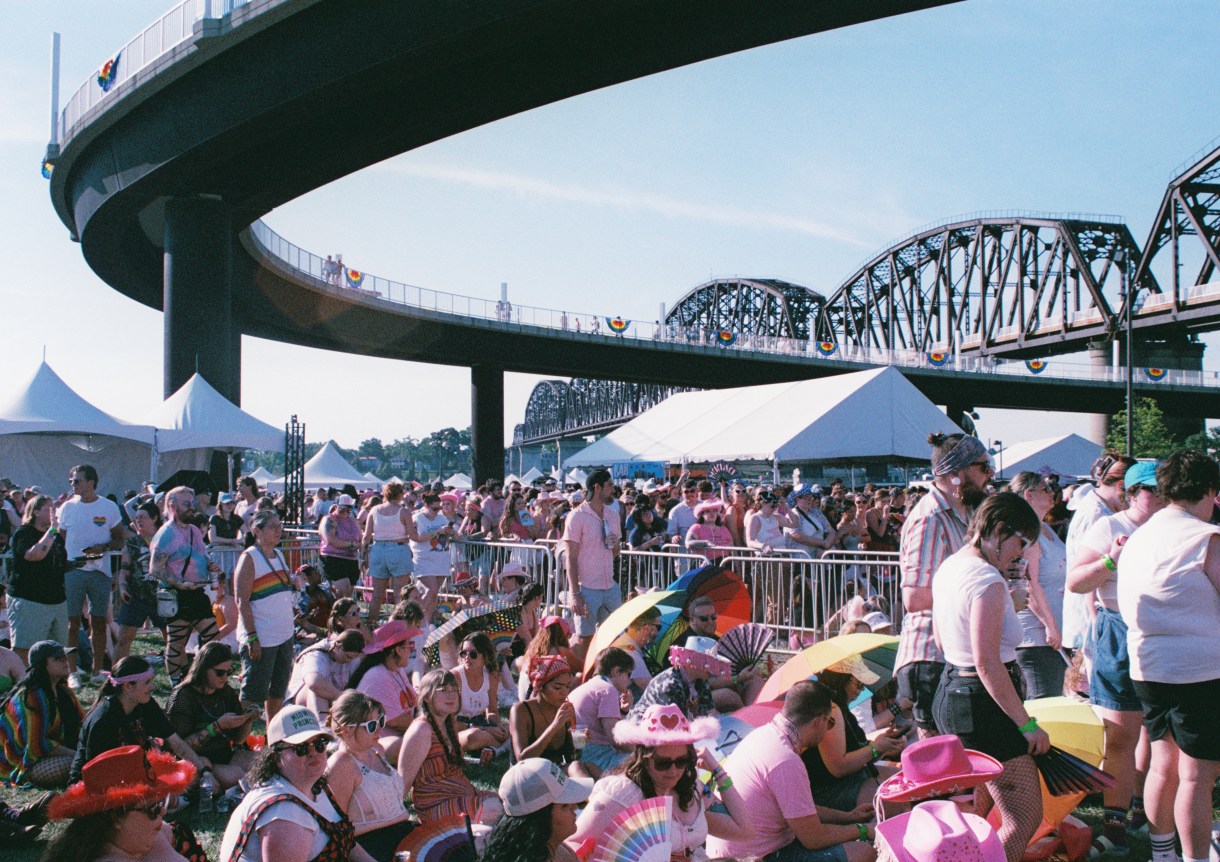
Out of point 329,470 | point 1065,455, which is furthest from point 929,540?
point 329,470

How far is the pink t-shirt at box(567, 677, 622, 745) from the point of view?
569cm

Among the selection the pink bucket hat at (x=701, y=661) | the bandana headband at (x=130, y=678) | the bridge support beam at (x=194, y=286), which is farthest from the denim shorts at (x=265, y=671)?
the bridge support beam at (x=194, y=286)

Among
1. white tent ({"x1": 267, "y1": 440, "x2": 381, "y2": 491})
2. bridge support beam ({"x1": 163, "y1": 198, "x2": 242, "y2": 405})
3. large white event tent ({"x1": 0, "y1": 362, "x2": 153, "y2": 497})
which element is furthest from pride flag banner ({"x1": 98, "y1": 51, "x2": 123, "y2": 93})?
white tent ({"x1": 267, "y1": 440, "x2": 381, "y2": 491})

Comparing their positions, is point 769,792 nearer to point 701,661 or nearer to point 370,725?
point 370,725

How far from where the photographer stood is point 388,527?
457 inches

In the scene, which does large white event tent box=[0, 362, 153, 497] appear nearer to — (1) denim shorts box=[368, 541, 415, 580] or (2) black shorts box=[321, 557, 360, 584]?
(2) black shorts box=[321, 557, 360, 584]

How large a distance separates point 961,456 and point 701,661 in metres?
2.78

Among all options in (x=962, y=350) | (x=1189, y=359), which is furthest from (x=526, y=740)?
(x=962, y=350)

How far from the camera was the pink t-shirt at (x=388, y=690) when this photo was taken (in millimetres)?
6109

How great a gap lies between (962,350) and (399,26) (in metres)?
98.4

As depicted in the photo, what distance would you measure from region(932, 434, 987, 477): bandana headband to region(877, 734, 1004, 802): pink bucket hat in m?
1.62

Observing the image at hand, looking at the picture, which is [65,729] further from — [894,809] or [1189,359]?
[1189,359]

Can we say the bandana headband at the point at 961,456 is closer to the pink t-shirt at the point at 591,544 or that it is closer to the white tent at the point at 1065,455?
the pink t-shirt at the point at 591,544

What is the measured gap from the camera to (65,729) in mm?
6414
